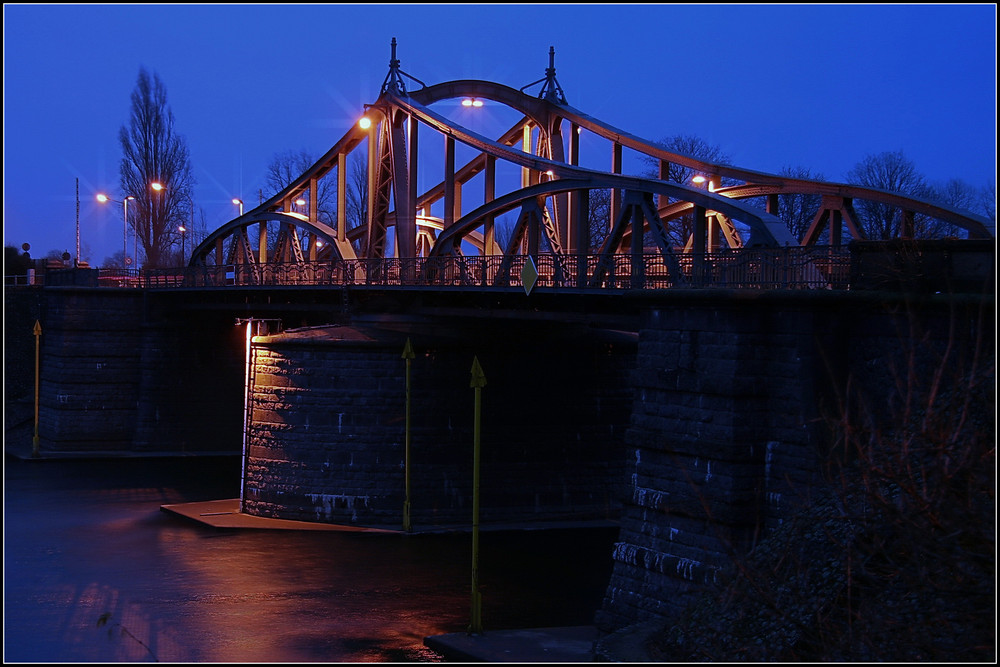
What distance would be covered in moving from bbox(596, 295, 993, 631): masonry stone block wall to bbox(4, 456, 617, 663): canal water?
126 inches

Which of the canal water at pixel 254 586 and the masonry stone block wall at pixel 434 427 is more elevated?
the masonry stone block wall at pixel 434 427

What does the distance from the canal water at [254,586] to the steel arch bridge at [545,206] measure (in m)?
5.78

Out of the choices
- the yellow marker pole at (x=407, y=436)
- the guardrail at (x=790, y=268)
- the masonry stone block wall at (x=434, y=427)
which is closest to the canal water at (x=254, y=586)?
the yellow marker pole at (x=407, y=436)

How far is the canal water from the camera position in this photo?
711 inches

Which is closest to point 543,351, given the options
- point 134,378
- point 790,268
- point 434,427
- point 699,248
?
point 434,427

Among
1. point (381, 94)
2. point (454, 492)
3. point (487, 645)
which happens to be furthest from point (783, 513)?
point (381, 94)

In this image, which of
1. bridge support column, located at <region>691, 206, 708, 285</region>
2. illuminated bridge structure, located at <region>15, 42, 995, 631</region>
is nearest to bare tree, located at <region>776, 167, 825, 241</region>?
illuminated bridge structure, located at <region>15, 42, 995, 631</region>

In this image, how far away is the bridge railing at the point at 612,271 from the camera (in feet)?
56.1

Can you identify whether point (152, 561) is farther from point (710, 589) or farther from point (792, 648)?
point (792, 648)

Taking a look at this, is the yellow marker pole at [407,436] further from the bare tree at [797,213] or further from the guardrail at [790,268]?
the bare tree at [797,213]

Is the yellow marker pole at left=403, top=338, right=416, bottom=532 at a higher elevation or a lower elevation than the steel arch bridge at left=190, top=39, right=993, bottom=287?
lower

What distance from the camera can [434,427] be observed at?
92.7ft

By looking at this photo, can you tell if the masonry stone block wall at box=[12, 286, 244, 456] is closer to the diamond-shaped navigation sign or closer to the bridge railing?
the bridge railing

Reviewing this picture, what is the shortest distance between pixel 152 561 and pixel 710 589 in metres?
14.5
